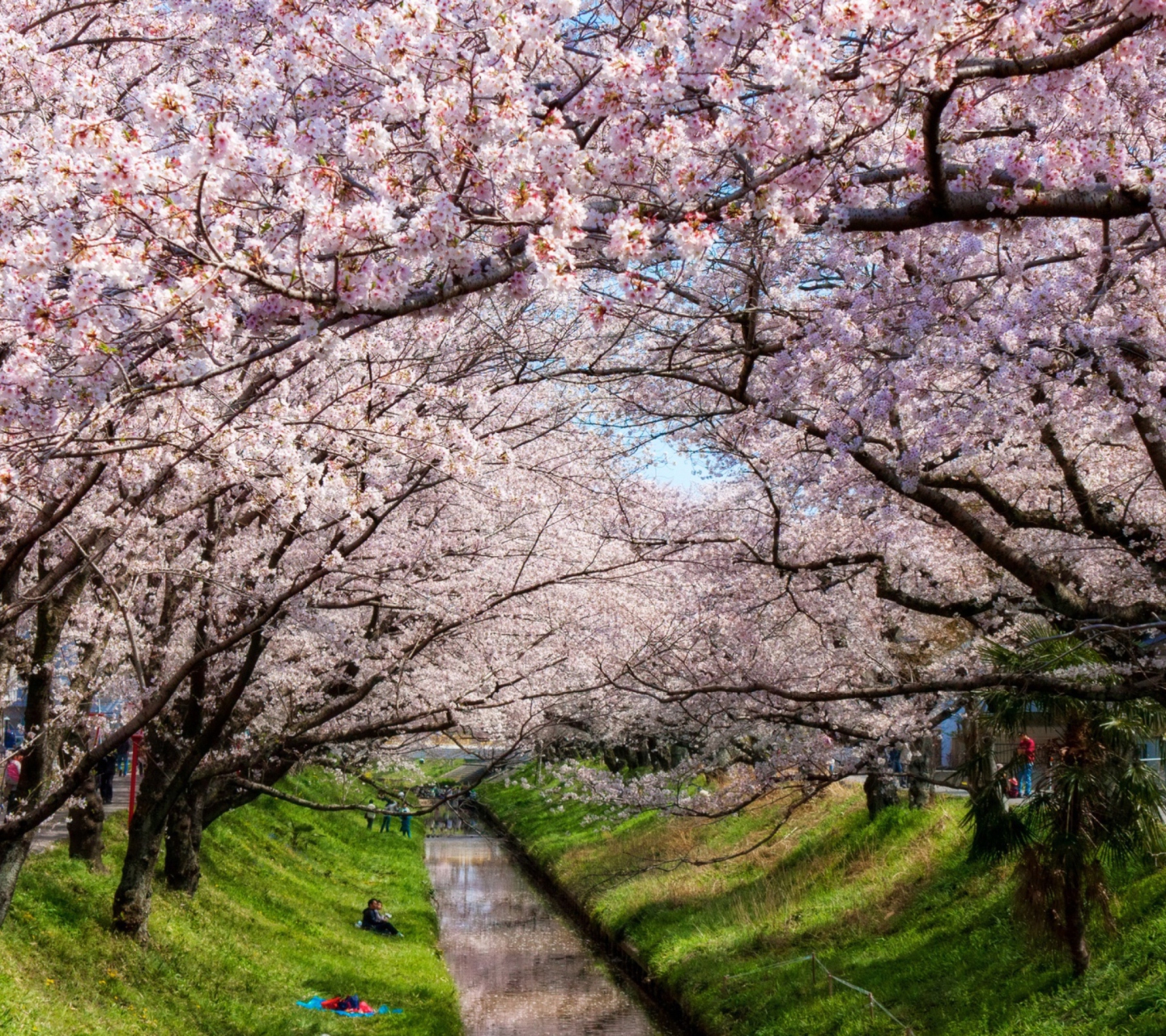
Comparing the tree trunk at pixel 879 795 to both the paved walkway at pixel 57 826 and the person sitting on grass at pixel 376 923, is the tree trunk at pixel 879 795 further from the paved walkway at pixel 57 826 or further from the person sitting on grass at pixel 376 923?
the paved walkway at pixel 57 826

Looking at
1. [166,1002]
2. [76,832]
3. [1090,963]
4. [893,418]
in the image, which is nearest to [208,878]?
[76,832]

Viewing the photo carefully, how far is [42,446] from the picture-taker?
580 cm

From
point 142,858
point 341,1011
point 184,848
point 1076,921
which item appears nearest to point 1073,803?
point 1076,921

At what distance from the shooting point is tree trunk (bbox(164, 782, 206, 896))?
17.5m

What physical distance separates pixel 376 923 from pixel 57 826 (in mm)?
5793

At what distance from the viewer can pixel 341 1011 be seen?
53.1ft

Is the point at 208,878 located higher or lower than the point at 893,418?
lower

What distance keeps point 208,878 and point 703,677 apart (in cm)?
941

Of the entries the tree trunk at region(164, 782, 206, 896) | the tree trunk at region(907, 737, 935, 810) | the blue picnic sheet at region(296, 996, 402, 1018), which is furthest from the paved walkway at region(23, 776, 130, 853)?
the tree trunk at region(907, 737, 935, 810)

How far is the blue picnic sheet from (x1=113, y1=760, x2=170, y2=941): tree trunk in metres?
2.55

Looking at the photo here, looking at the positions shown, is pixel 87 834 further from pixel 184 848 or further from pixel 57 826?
pixel 57 826

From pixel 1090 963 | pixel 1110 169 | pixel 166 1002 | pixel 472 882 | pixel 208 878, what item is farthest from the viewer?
pixel 472 882

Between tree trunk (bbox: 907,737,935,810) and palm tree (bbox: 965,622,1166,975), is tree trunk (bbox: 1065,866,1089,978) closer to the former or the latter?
palm tree (bbox: 965,622,1166,975)

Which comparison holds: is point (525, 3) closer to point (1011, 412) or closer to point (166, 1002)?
point (1011, 412)
